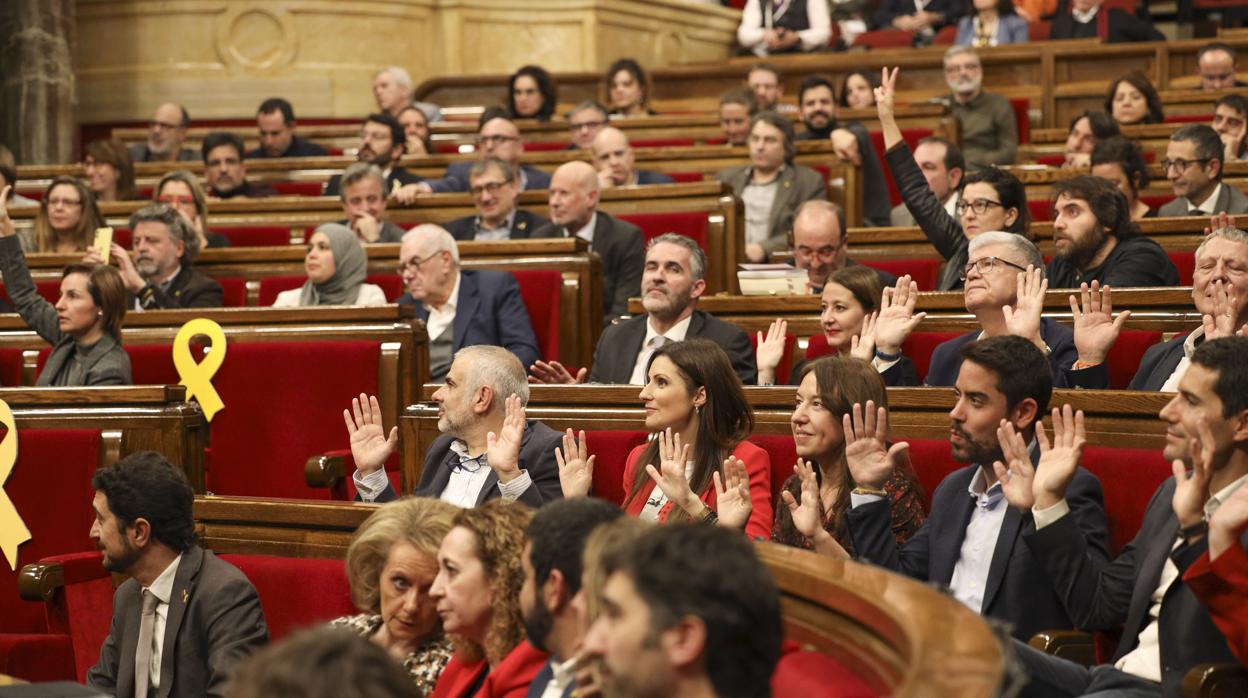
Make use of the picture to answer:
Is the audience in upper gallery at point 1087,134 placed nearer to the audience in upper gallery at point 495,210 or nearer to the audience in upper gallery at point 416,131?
the audience in upper gallery at point 495,210

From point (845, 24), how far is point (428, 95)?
1877mm

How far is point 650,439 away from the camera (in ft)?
7.50

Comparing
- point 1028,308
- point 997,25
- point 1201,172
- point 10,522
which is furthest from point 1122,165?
point 997,25

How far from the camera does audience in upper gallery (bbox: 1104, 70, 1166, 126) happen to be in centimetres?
445

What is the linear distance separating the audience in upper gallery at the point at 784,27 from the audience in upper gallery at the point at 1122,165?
3344 millimetres

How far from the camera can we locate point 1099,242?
2.89 m

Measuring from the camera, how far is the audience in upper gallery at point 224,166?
15.5ft

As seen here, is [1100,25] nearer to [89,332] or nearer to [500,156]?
[500,156]

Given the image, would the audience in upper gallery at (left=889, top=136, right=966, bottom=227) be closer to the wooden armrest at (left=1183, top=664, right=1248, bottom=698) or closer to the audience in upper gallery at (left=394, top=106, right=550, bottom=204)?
the audience in upper gallery at (left=394, top=106, right=550, bottom=204)

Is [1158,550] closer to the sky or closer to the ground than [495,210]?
closer to the ground

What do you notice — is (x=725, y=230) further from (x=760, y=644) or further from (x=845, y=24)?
(x=845, y=24)

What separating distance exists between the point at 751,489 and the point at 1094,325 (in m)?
0.62

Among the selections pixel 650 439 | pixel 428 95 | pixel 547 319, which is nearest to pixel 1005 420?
pixel 650 439

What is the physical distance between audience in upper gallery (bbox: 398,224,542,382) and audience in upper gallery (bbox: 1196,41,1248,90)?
264 cm
